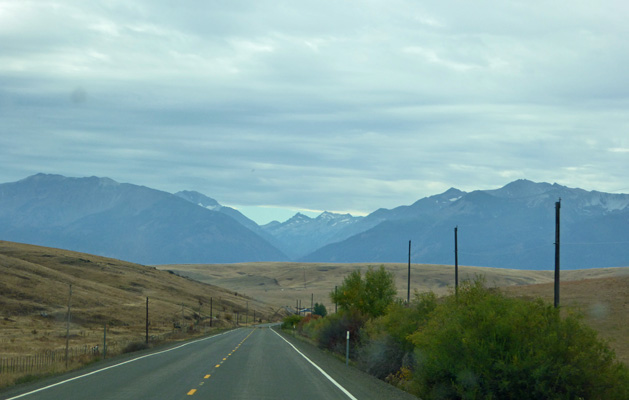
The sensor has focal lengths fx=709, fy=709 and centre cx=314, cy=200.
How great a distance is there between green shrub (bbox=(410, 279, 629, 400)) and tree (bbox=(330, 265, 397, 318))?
3694 centimetres

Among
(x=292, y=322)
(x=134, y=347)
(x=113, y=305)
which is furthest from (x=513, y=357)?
(x=292, y=322)

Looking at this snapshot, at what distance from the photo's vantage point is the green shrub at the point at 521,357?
636 inches

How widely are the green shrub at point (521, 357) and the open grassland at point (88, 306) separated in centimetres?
1583

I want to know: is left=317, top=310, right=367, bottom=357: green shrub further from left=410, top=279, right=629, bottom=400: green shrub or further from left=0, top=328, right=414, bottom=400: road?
left=410, top=279, right=629, bottom=400: green shrub

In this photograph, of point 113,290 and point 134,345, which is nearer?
point 134,345

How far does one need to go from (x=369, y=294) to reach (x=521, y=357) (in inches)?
1591

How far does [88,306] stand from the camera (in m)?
90.4

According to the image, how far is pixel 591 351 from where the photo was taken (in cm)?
1647

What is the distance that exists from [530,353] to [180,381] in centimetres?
→ 1089

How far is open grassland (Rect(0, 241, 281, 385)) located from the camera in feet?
201

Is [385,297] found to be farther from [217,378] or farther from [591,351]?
[591,351]

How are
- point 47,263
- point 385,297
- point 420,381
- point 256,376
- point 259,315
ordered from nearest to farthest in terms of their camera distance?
point 420,381 < point 256,376 < point 385,297 < point 47,263 < point 259,315

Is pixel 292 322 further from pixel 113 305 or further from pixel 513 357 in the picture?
Result: pixel 513 357

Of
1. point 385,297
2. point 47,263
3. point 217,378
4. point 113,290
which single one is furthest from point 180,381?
point 47,263
